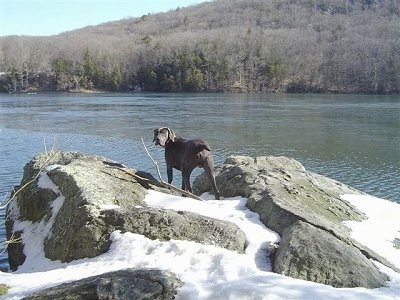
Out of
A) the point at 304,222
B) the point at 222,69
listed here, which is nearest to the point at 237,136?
the point at 304,222

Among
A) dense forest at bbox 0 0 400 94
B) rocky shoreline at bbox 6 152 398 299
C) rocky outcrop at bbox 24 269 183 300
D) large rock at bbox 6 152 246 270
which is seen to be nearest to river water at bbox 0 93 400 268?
large rock at bbox 6 152 246 270

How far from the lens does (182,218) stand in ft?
28.0

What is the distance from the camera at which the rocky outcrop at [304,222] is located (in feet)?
23.5

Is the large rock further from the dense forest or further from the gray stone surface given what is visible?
the dense forest

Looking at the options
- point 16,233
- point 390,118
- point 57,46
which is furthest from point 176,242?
point 57,46

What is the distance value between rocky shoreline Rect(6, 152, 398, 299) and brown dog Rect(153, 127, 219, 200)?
0.94 metres

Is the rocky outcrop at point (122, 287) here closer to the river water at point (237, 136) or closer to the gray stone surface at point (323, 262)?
the gray stone surface at point (323, 262)

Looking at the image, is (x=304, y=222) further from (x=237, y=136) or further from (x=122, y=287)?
(x=237, y=136)

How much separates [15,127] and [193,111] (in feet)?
82.2

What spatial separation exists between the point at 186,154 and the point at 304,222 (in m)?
4.57

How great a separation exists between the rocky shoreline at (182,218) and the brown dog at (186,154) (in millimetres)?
942

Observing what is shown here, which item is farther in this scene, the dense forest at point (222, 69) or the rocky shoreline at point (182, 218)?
the dense forest at point (222, 69)

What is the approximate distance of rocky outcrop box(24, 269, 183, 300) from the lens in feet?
19.9

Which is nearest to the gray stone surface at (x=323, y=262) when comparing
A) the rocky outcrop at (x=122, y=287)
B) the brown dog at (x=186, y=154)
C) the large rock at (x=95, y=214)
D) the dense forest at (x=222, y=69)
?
the large rock at (x=95, y=214)
